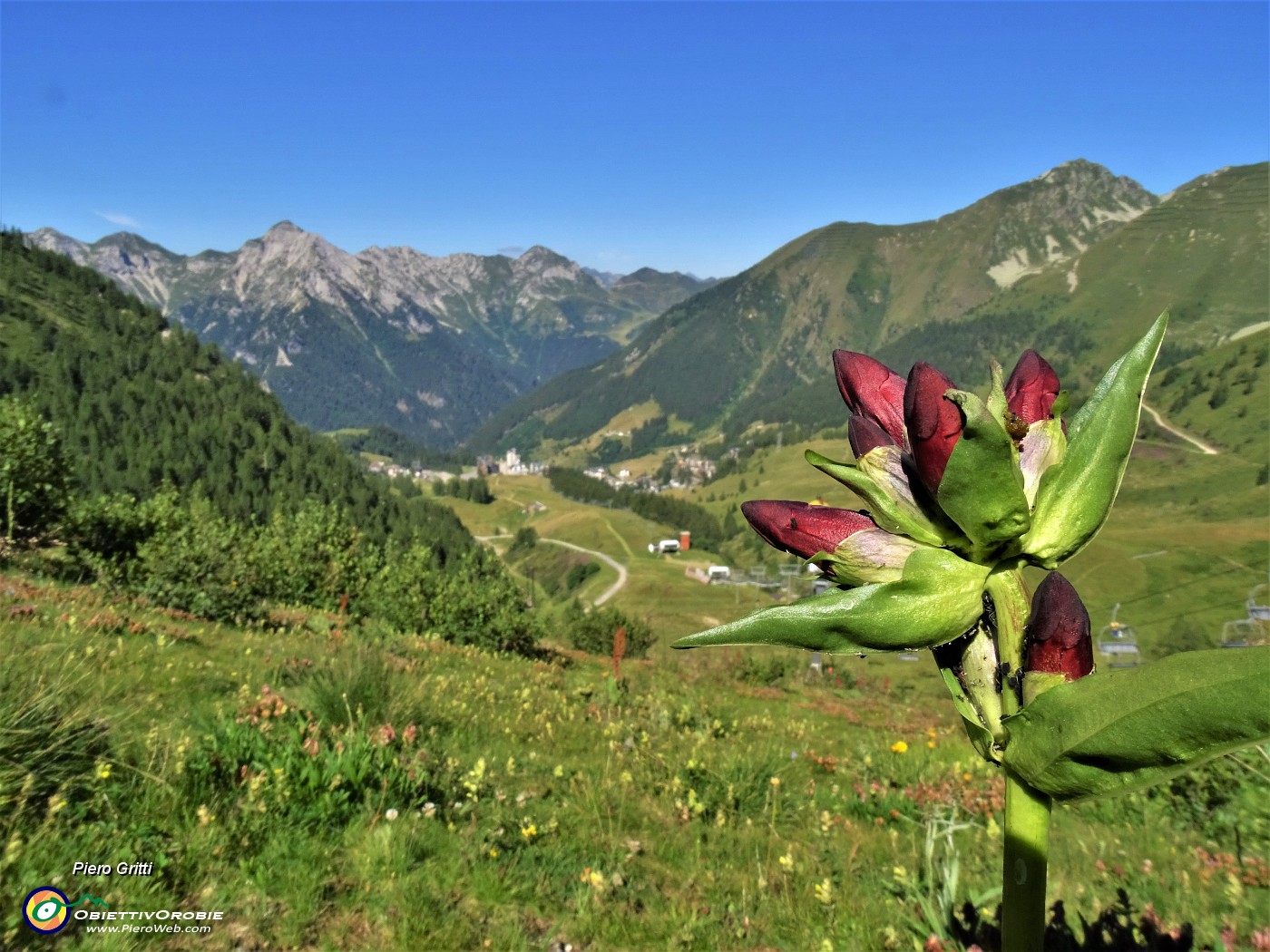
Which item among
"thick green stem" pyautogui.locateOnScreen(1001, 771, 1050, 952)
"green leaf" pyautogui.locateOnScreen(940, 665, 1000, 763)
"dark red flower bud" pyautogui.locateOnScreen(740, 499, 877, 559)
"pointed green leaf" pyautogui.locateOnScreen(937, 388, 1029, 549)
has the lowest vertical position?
"thick green stem" pyautogui.locateOnScreen(1001, 771, 1050, 952)

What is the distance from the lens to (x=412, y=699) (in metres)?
7.95

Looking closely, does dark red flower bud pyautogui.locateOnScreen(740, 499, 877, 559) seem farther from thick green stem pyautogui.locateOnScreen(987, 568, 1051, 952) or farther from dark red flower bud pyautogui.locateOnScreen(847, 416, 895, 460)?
thick green stem pyautogui.locateOnScreen(987, 568, 1051, 952)

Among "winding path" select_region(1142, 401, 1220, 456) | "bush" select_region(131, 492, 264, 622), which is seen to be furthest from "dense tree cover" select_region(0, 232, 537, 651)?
"winding path" select_region(1142, 401, 1220, 456)

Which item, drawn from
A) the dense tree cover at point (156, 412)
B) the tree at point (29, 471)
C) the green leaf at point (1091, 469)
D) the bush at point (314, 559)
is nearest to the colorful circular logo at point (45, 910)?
the green leaf at point (1091, 469)

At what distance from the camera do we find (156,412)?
477 ft

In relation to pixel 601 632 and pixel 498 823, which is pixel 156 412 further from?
pixel 498 823

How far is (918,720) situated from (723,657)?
39.7 feet

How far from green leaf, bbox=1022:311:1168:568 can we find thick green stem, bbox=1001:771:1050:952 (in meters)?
0.39

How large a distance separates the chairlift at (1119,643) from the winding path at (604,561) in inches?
3093

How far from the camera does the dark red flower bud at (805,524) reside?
1407 millimetres

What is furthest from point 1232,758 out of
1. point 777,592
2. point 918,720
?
point 777,592

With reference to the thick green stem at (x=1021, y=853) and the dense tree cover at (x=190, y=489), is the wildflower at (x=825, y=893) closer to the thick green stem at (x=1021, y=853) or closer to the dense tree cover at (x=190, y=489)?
the thick green stem at (x=1021, y=853)

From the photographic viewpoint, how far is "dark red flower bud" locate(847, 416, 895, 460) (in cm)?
149

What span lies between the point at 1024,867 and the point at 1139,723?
14.1 inches
